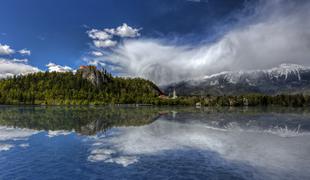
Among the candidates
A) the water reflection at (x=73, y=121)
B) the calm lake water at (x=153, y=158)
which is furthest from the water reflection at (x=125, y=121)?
the calm lake water at (x=153, y=158)

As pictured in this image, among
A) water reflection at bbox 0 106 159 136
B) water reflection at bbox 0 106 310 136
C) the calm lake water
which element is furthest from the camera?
water reflection at bbox 0 106 310 136

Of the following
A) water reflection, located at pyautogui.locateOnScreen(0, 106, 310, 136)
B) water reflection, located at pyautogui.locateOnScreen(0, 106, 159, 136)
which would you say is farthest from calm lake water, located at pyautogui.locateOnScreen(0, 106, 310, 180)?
water reflection, located at pyautogui.locateOnScreen(0, 106, 310, 136)

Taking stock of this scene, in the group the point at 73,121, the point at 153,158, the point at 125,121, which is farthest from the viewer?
the point at 125,121

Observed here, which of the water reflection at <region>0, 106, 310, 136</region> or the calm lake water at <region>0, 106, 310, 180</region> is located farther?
the water reflection at <region>0, 106, 310, 136</region>

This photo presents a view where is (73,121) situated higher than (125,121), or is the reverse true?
(73,121)

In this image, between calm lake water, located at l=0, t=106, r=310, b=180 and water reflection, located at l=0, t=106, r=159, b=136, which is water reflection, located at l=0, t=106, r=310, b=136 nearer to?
water reflection, located at l=0, t=106, r=159, b=136

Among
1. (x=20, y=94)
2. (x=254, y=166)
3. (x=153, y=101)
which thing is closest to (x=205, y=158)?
(x=254, y=166)

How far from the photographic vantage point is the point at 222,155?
22297 mm

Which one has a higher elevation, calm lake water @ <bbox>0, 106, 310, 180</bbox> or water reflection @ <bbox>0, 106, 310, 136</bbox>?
water reflection @ <bbox>0, 106, 310, 136</bbox>

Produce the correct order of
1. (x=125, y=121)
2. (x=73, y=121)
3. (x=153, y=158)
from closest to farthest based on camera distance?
(x=153, y=158)
(x=73, y=121)
(x=125, y=121)

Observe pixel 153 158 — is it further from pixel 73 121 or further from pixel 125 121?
pixel 73 121

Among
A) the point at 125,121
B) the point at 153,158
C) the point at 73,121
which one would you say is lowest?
the point at 153,158

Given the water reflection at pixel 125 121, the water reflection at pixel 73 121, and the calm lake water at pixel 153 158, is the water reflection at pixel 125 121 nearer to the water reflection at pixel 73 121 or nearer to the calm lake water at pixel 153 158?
the water reflection at pixel 73 121

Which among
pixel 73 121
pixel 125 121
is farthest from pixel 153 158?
pixel 73 121
